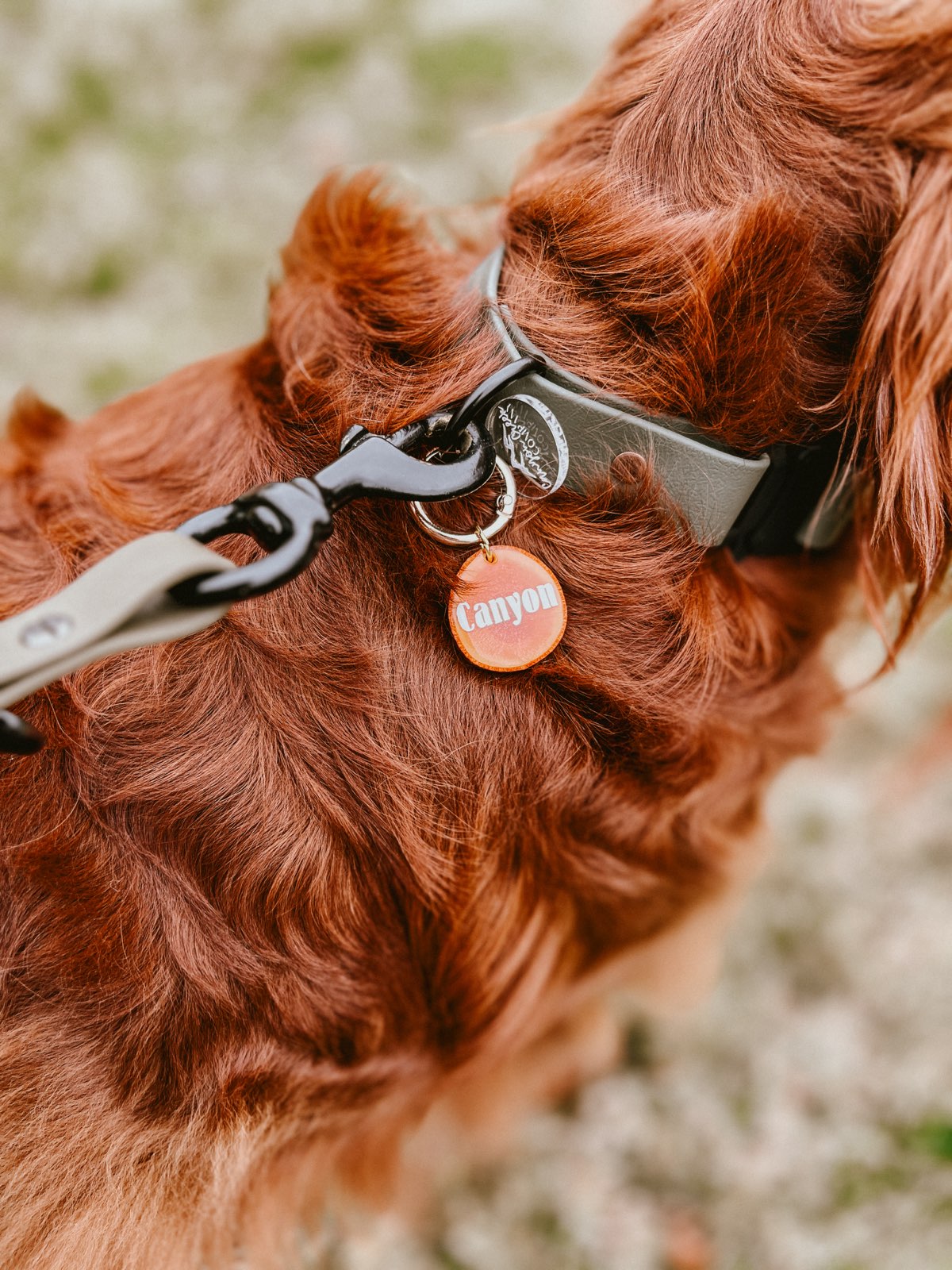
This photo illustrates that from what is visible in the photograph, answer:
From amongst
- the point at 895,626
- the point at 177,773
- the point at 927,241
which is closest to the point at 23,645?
the point at 177,773

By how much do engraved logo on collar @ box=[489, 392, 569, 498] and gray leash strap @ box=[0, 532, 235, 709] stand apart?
345 millimetres

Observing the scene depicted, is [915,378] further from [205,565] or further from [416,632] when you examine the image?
[205,565]

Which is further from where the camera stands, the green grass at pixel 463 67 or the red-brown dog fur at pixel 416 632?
the green grass at pixel 463 67

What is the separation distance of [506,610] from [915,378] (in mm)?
492

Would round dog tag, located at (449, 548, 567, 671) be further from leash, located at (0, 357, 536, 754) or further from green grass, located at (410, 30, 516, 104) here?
green grass, located at (410, 30, 516, 104)

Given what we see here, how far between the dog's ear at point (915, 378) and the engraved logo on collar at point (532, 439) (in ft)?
1.06

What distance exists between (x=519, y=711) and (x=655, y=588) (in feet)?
0.69

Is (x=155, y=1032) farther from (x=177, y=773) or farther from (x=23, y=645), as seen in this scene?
(x=23, y=645)

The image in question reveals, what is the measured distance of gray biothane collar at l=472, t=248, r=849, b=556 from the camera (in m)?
1.07

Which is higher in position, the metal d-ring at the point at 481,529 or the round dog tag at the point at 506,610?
the metal d-ring at the point at 481,529

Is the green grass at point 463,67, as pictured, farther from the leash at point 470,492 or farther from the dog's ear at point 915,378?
the dog's ear at point 915,378

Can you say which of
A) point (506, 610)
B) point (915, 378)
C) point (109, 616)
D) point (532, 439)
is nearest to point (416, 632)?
point (506, 610)

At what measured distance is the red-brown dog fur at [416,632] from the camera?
1035 mm

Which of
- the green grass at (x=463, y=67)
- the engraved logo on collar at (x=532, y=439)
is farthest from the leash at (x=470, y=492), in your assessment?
the green grass at (x=463, y=67)
